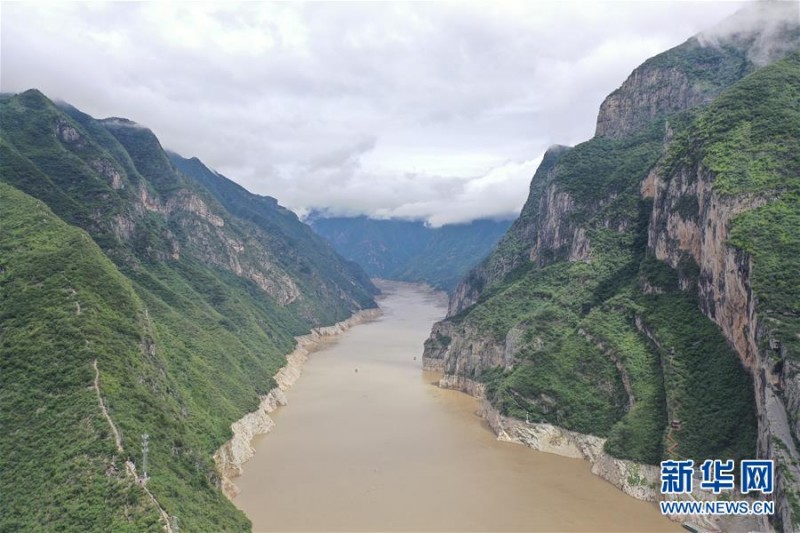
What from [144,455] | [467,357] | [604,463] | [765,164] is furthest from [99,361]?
[765,164]

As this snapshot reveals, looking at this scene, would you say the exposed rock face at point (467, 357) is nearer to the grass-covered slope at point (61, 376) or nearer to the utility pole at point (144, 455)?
the grass-covered slope at point (61, 376)

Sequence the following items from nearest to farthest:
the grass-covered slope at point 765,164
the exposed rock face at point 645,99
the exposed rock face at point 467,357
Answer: the grass-covered slope at point 765,164
the exposed rock face at point 467,357
the exposed rock face at point 645,99

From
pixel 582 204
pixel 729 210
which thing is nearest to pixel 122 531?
pixel 729 210

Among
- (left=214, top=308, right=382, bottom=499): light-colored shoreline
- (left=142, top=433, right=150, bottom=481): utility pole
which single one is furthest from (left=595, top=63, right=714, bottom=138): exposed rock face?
(left=142, top=433, right=150, bottom=481): utility pole

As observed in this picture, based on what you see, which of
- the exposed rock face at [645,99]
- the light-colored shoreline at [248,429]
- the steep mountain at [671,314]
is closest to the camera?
the steep mountain at [671,314]

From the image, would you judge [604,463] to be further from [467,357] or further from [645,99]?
[645,99]

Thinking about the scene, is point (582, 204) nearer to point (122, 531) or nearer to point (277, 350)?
point (277, 350)

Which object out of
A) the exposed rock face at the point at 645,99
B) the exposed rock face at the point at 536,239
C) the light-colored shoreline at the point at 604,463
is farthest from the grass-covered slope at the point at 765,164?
the exposed rock face at the point at 645,99
